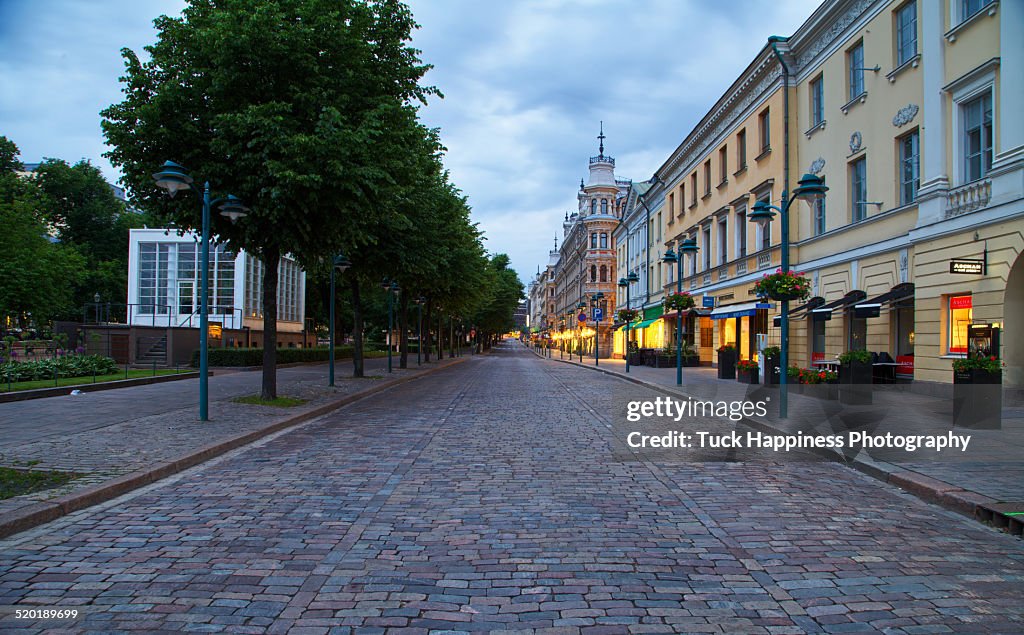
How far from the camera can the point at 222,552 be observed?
465 centimetres

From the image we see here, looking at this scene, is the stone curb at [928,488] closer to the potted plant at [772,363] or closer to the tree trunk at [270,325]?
the potted plant at [772,363]

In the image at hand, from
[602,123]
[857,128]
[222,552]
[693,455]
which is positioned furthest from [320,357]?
[602,123]

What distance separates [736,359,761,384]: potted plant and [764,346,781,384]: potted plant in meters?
2.50

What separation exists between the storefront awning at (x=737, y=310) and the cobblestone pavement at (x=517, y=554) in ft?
61.6

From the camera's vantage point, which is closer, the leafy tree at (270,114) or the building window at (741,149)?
the leafy tree at (270,114)

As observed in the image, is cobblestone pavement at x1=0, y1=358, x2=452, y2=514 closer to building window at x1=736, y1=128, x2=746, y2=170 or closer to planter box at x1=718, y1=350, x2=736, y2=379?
planter box at x1=718, y1=350, x2=736, y2=379

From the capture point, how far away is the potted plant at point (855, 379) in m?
13.3

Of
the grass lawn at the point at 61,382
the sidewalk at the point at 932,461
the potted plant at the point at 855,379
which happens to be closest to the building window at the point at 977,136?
the potted plant at the point at 855,379

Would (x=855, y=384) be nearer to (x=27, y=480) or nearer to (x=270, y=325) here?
(x=270, y=325)

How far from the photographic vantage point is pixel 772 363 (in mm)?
16844

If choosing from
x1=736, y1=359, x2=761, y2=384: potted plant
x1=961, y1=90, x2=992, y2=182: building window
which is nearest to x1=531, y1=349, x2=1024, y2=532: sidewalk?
x1=736, y1=359, x2=761, y2=384: potted plant

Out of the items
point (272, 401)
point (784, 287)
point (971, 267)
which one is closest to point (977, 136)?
point (971, 267)

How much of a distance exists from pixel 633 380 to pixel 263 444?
17445mm

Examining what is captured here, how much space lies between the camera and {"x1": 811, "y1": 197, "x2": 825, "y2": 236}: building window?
22.2 metres
